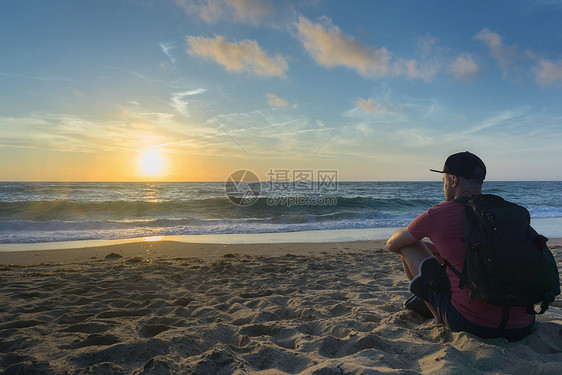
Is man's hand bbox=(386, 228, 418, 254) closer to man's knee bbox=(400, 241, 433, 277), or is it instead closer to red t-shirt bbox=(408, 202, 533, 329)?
man's knee bbox=(400, 241, 433, 277)

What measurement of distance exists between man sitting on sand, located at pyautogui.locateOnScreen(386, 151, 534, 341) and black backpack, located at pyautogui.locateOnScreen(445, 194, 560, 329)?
17cm

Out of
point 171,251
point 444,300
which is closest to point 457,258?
point 444,300

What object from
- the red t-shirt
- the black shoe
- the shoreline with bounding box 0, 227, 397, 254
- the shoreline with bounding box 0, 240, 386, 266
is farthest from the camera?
the shoreline with bounding box 0, 227, 397, 254

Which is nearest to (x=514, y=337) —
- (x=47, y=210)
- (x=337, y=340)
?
(x=337, y=340)

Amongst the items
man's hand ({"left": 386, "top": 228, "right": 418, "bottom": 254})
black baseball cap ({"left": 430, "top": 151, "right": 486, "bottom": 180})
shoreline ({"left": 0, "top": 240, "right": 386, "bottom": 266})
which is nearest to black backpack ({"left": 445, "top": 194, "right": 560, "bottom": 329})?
black baseball cap ({"left": 430, "top": 151, "right": 486, "bottom": 180})

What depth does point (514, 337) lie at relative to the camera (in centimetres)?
239

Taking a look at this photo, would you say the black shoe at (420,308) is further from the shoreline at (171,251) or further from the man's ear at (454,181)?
the shoreline at (171,251)

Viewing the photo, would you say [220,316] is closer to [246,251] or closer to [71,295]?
[71,295]

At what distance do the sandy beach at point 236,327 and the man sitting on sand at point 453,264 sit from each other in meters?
0.11

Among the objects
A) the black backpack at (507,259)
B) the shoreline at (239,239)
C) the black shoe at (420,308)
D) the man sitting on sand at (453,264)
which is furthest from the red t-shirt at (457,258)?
the shoreline at (239,239)

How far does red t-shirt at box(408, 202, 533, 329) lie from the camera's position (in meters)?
2.32

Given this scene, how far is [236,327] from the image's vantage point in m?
3.01

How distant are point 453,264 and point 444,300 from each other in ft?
1.28

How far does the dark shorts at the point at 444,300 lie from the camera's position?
2377 mm
